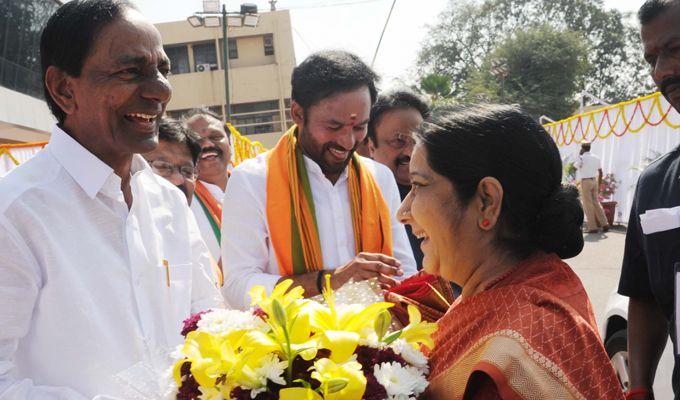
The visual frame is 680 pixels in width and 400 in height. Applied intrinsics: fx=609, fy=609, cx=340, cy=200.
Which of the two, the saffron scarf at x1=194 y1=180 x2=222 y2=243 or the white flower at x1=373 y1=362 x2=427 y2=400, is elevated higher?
the saffron scarf at x1=194 y1=180 x2=222 y2=243

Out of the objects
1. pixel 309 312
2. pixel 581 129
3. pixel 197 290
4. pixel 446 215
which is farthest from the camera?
Result: pixel 581 129

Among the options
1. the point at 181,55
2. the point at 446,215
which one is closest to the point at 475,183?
the point at 446,215

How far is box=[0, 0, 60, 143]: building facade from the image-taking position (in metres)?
14.5

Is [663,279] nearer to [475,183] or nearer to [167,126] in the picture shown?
[475,183]

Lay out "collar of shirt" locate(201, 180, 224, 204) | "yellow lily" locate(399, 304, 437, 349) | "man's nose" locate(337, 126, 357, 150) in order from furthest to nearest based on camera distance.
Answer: "collar of shirt" locate(201, 180, 224, 204), "man's nose" locate(337, 126, 357, 150), "yellow lily" locate(399, 304, 437, 349)

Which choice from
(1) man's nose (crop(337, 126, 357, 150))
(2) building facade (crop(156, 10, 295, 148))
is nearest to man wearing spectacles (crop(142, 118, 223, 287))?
(1) man's nose (crop(337, 126, 357, 150))

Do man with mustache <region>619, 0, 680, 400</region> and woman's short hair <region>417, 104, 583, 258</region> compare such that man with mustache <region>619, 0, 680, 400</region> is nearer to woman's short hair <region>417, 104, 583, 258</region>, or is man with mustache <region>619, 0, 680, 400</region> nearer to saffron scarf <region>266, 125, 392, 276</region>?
woman's short hair <region>417, 104, 583, 258</region>

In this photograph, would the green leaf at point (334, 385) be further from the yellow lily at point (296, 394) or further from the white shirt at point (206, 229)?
the white shirt at point (206, 229)

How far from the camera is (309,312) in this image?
1.34 metres

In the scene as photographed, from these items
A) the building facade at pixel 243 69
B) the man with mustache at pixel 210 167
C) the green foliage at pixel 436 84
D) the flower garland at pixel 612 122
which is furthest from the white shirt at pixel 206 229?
the building facade at pixel 243 69

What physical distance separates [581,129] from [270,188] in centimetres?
1500

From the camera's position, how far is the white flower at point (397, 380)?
1.26 metres

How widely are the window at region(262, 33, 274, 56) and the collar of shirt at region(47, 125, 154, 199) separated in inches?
1242

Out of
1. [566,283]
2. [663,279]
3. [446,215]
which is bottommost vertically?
[663,279]
